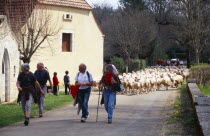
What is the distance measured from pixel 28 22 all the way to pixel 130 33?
23.3m

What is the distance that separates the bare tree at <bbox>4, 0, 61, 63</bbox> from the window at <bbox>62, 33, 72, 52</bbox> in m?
4.90

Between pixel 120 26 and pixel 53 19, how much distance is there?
60.6ft

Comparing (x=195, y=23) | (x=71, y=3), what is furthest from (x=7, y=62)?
(x=195, y=23)

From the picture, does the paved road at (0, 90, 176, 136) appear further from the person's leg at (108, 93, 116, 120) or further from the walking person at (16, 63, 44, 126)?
the walking person at (16, 63, 44, 126)

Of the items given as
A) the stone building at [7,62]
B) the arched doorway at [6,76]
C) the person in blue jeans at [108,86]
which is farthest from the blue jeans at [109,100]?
the arched doorway at [6,76]

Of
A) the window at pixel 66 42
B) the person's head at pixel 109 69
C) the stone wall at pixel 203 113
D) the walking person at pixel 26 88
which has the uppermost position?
the window at pixel 66 42

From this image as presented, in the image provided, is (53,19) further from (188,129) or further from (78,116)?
(188,129)

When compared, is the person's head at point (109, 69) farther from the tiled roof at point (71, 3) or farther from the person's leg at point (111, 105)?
the tiled roof at point (71, 3)

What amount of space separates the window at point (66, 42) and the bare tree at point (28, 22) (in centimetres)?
490

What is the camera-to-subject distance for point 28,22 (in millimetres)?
26297

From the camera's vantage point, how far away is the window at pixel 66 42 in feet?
109

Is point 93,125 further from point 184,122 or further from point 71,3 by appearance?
point 71,3

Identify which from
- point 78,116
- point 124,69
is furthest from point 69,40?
point 78,116

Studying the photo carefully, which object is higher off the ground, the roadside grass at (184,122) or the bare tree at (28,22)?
the bare tree at (28,22)
